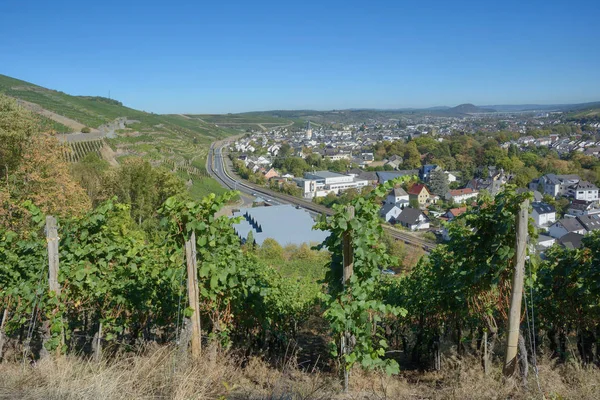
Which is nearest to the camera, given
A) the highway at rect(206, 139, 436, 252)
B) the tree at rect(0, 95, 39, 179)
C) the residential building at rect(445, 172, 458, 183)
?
the tree at rect(0, 95, 39, 179)

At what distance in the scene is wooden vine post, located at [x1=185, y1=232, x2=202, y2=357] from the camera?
409 centimetres

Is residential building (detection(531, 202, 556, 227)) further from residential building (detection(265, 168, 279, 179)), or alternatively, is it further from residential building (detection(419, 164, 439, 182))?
residential building (detection(265, 168, 279, 179))

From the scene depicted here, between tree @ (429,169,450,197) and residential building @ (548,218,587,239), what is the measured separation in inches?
795

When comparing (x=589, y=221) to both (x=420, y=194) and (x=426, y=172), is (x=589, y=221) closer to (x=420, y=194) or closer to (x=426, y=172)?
(x=420, y=194)

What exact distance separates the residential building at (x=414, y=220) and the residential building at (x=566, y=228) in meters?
10.3

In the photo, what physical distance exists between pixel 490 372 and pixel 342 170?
70867 millimetres

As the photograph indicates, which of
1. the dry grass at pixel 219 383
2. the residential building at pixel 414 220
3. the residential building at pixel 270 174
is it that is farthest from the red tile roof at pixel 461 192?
the dry grass at pixel 219 383

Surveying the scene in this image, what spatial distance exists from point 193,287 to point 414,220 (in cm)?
3883

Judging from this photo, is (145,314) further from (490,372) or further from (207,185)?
(207,185)

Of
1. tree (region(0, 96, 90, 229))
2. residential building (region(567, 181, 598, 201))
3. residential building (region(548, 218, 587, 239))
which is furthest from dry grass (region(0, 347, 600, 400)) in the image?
residential building (region(567, 181, 598, 201))

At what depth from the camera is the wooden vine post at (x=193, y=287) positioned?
409 centimetres

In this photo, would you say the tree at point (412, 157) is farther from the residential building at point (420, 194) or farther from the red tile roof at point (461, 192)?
the residential building at point (420, 194)

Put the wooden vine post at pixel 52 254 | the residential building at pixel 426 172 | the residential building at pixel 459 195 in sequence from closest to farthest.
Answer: the wooden vine post at pixel 52 254 < the residential building at pixel 459 195 < the residential building at pixel 426 172

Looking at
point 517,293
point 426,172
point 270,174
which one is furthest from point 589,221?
point 517,293
